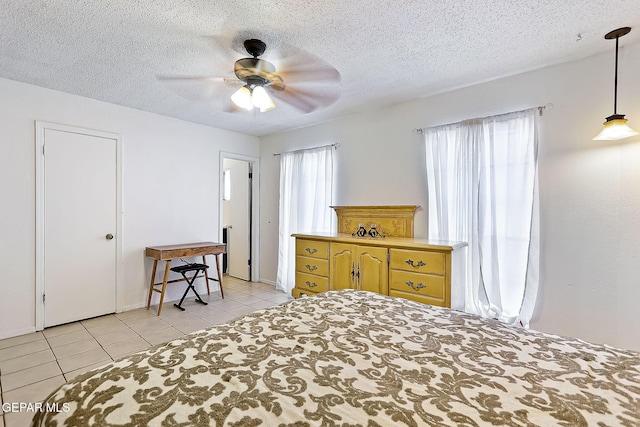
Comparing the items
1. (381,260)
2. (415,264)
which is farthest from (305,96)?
(415,264)

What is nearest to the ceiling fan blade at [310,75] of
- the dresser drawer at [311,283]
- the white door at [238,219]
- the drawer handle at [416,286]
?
the drawer handle at [416,286]

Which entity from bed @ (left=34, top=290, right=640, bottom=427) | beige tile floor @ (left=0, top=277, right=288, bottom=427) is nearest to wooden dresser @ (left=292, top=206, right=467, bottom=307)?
beige tile floor @ (left=0, top=277, right=288, bottom=427)

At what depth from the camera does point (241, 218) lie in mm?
5277

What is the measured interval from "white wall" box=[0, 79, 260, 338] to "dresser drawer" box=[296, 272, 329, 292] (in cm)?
173

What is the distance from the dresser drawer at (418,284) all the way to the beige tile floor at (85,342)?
1899 mm

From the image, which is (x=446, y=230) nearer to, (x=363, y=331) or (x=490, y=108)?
(x=490, y=108)

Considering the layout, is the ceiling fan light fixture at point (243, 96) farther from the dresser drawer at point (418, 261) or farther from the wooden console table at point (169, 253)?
the wooden console table at point (169, 253)

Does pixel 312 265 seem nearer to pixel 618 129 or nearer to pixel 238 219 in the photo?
pixel 238 219

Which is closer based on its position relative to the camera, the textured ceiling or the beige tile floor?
the textured ceiling

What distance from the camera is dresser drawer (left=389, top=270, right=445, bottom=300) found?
250 centimetres

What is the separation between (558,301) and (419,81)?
90.1 inches

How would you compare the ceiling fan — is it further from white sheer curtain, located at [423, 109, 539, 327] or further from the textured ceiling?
white sheer curtain, located at [423, 109, 539, 327]

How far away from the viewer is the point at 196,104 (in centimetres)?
346

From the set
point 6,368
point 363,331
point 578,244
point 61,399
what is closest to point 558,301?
point 578,244
